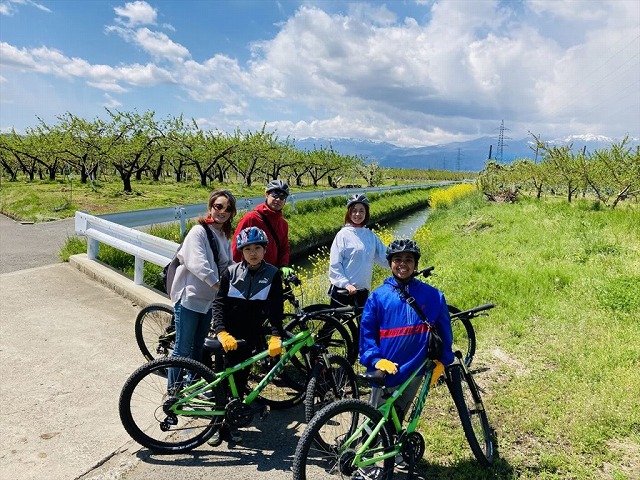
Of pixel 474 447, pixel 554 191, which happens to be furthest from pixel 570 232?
pixel 554 191

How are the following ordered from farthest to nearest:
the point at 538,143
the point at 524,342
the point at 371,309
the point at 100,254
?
the point at 538,143 → the point at 100,254 → the point at 524,342 → the point at 371,309

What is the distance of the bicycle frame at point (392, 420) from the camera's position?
8.37ft

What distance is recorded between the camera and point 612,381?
405 centimetres

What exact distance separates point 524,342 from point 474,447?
2695 mm

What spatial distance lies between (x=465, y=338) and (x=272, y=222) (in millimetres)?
2966

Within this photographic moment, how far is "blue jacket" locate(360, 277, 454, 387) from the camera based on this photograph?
2.76 meters

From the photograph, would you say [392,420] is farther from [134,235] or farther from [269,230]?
[134,235]

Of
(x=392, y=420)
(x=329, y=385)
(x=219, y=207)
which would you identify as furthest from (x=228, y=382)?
(x=219, y=207)

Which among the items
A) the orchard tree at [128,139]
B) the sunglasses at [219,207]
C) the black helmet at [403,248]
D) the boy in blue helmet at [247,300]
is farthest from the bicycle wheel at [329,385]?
the orchard tree at [128,139]

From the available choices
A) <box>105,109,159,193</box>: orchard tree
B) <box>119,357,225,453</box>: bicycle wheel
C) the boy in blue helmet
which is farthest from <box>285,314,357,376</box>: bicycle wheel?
<box>105,109,159,193</box>: orchard tree

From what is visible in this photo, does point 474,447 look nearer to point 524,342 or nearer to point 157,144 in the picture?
point 524,342

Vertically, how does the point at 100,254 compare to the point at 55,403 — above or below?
above

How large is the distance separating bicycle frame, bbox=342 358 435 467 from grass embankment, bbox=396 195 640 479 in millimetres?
587

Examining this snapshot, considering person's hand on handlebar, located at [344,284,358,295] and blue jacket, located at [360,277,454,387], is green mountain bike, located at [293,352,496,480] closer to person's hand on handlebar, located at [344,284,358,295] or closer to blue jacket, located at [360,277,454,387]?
blue jacket, located at [360,277,454,387]
